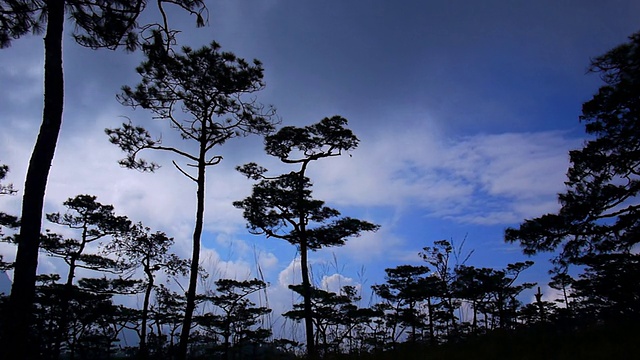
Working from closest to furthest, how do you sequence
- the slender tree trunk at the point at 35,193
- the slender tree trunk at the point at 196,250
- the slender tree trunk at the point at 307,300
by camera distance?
the slender tree trunk at the point at 35,193 < the slender tree trunk at the point at 196,250 < the slender tree trunk at the point at 307,300

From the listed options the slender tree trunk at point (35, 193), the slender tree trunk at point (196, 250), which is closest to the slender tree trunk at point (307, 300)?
the slender tree trunk at point (196, 250)

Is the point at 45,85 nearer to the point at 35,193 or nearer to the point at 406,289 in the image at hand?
the point at 35,193

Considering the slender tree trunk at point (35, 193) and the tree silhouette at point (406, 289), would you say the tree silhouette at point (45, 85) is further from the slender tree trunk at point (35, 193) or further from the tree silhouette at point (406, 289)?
the tree silhouette at point (406, 289)

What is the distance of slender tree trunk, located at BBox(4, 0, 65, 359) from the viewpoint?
3.83 meters

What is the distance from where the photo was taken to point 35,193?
4219mm

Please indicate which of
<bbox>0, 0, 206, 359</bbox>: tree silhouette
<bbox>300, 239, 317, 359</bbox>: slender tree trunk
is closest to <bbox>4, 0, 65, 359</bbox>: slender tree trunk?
<bbox>0, 0, 206, 359</bbox>: tree silhouette

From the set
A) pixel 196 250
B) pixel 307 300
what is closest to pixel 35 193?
pixel 196 250

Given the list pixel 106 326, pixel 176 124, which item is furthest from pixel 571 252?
pixel 106 326

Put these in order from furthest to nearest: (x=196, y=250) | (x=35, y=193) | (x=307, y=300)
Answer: (x=307, y=300) < (x=196, y=250) < (x=35, y=193)

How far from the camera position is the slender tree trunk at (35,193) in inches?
151

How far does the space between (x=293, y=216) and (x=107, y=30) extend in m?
11.1

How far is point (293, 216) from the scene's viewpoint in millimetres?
15812

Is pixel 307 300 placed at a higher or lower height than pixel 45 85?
lower

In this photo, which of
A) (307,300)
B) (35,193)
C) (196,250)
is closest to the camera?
(35,193)
